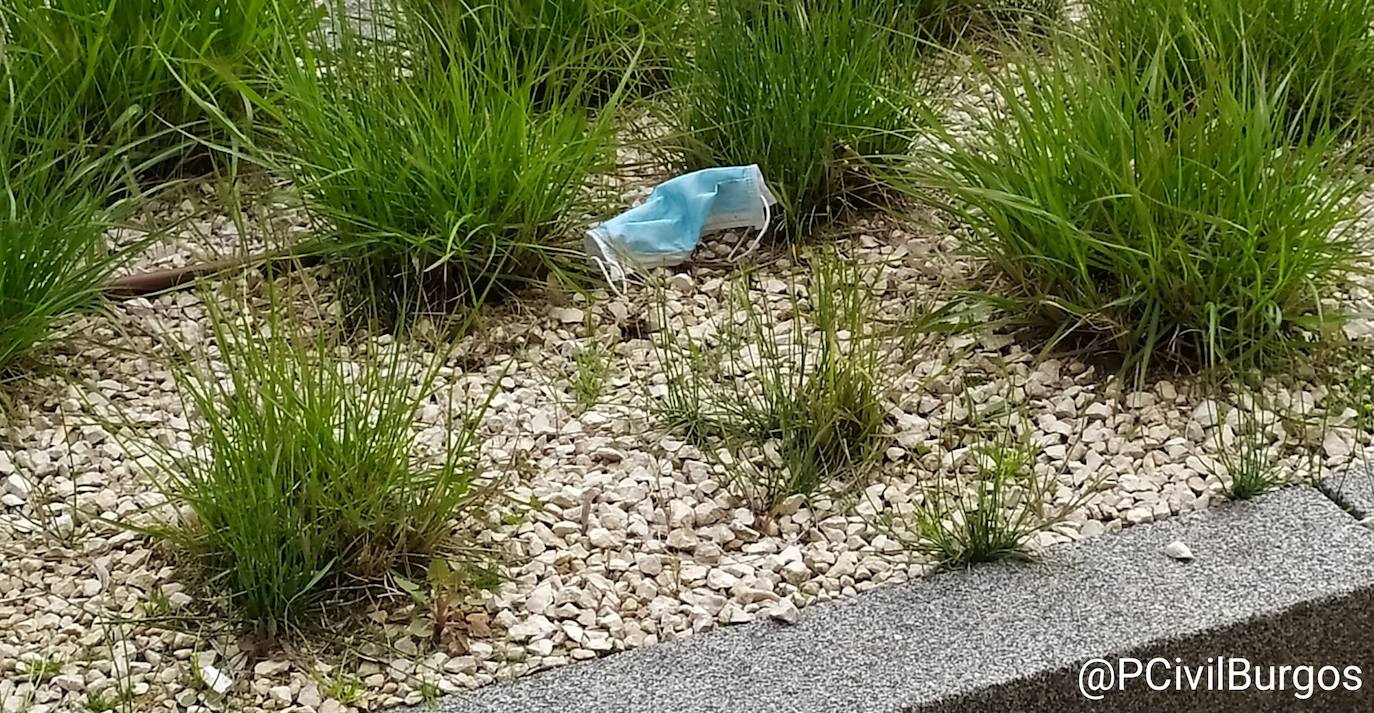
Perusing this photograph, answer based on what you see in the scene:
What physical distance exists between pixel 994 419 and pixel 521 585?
74 cm

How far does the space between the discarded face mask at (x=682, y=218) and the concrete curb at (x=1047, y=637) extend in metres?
0.92

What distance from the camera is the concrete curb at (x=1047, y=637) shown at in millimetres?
1905

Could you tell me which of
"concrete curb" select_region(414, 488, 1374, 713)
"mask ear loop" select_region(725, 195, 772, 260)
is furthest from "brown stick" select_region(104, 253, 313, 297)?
"concrete curb" select_region(414, 488, 1374, 713)

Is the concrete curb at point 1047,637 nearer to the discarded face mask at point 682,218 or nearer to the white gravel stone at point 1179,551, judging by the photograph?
the white gravel stone at point 1179,551

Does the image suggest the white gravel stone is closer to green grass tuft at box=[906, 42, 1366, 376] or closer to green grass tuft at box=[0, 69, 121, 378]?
green grass tuft at box=[906, 42, 1366, 376]

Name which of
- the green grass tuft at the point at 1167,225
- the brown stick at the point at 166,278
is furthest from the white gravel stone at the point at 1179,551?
the brown stick at the point at 166,278

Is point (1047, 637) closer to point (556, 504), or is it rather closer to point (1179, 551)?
point (1179, 551)

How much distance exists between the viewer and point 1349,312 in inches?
96.3

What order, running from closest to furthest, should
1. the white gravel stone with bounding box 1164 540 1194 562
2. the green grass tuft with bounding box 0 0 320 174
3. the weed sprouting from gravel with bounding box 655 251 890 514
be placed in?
1. the white gravel stone with bounding box 1164 540 1194 562
2. the weed sprouting from gravel with bounding box 655 251 890 514
3. the green grass tuft with bounding box 0 0 320 174

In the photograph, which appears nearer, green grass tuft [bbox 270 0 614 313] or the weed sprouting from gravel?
the weed sprouting from gravel

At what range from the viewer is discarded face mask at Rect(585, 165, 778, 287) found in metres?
2.77

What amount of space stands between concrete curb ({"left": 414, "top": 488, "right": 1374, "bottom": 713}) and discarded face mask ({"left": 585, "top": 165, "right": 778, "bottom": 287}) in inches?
36.3

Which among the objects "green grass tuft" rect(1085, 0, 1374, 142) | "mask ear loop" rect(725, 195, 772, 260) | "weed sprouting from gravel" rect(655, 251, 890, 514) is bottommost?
"weed sprouting from gravel" rect(655, 251, 890, 514)

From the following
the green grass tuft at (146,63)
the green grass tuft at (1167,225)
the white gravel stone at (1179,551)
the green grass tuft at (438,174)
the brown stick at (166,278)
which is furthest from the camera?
the green grass tuft at (146,63)
